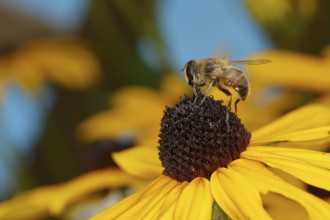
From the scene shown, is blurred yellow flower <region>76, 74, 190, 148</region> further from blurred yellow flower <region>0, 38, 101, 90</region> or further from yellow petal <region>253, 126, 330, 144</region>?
yellow petal <region>253, 126, 330, 144</region>

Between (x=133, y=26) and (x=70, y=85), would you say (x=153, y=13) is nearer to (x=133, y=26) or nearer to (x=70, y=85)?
(x=133, y=26)

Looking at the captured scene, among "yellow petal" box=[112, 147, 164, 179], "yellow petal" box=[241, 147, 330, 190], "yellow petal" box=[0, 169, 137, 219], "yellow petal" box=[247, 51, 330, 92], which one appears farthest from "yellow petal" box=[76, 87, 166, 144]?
"yellow petal" box=[241, 147, 330, 190]

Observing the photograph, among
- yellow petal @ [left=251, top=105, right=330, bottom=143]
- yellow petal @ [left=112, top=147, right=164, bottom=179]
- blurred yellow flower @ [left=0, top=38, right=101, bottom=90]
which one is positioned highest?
blurred yellow flower @ [left=0, top=38, right=101, bottom=90]

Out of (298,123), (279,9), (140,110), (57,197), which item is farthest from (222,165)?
(140,110)

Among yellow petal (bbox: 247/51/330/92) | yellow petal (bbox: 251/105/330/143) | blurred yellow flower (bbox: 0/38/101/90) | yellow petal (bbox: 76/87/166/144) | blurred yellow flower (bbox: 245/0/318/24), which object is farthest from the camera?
blurred yellow flower (bbox: 0/38/101/90)

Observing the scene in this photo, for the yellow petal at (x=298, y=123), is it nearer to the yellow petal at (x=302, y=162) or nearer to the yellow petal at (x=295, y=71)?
the yellow petal at (x=302, y=162)

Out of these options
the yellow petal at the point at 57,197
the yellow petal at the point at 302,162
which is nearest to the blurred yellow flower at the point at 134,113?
the yellow petal at the point at 57,197

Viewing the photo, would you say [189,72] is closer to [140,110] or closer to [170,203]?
[170,203]

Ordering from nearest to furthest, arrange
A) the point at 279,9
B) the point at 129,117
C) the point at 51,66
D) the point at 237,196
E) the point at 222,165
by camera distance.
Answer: the point at 237,196
the point at 222,165
the point at 279,9
the point at 129,117
the point at 51,66
